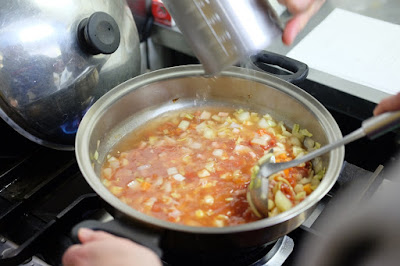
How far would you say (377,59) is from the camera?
64.0 inches

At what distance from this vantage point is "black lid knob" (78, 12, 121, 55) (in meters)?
1.10

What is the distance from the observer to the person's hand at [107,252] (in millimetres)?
746

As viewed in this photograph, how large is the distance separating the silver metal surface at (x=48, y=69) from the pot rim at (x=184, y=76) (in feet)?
0.26

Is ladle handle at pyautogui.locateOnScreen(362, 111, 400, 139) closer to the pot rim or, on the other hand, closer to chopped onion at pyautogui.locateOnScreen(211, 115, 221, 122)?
the pot rim

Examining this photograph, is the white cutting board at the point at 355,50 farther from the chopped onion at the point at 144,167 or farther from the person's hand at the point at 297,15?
the chopped onion at the point at 144,167

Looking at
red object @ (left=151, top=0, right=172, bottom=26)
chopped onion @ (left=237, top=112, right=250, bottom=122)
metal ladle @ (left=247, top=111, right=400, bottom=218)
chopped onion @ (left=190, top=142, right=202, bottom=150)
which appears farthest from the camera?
red object @ (left=151, top=0, right=172, bottom=26)

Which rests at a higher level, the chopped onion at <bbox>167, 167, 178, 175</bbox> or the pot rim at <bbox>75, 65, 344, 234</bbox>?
the pot rim at <bbox>75, 65, 344, 234</bbox>

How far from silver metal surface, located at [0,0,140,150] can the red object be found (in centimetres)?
52

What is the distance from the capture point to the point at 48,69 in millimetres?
1074

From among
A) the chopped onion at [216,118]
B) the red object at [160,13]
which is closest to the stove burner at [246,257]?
the chopped onion at [216,118]

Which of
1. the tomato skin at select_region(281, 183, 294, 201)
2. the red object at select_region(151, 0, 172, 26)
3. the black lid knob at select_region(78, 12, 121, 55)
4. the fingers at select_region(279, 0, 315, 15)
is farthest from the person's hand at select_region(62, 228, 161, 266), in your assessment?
the red object at select_region(151, 0, 172, 26)

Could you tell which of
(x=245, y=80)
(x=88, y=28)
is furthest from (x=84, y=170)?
(x=245, y=80)

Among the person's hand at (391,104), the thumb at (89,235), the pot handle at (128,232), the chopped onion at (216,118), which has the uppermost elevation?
the person's hand at (391,104)

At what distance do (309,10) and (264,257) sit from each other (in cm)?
68
